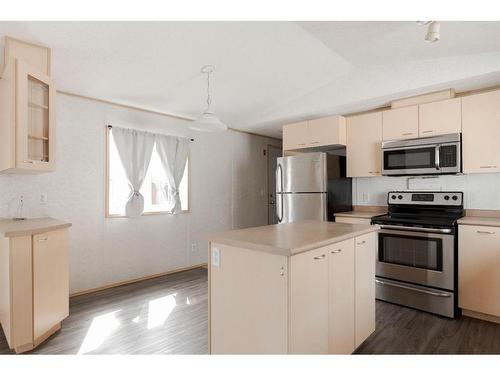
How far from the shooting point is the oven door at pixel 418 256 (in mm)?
2744

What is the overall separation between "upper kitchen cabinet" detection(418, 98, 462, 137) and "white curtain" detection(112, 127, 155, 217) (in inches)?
128

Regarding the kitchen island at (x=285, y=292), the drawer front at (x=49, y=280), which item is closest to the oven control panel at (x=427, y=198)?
the kitchen island at (x=285, y=292)

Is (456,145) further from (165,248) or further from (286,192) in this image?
(165,248)

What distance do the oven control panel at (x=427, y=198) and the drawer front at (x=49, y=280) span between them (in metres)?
3.45

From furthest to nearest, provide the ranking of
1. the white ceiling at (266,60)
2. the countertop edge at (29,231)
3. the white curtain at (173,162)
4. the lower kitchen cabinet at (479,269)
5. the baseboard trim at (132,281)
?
1. the white curtain at (173,162)
2. the baseboard trim at (132,281)
3. the lower kitchen cabinet at (479,269)
4. the white ceiling at (266,60)
5. the countertop edge at (29,231)

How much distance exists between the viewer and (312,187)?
3.77 m

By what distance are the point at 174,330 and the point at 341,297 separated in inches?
56.3

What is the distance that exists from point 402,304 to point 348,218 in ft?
3.34

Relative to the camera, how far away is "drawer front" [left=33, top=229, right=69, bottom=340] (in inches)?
87.0

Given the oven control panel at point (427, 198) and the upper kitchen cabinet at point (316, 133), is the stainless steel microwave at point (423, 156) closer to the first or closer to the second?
the oven control panel at point (427, 198)

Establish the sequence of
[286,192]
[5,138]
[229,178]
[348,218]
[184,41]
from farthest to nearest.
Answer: [229,178]
[286,192]
[348,218]
[184,41]
[5,138]

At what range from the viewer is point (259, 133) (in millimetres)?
5414

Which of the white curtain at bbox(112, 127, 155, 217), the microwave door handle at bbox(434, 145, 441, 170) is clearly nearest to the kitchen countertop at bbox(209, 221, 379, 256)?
the microwave door handle at bbox(434, 145, 441, 170)
